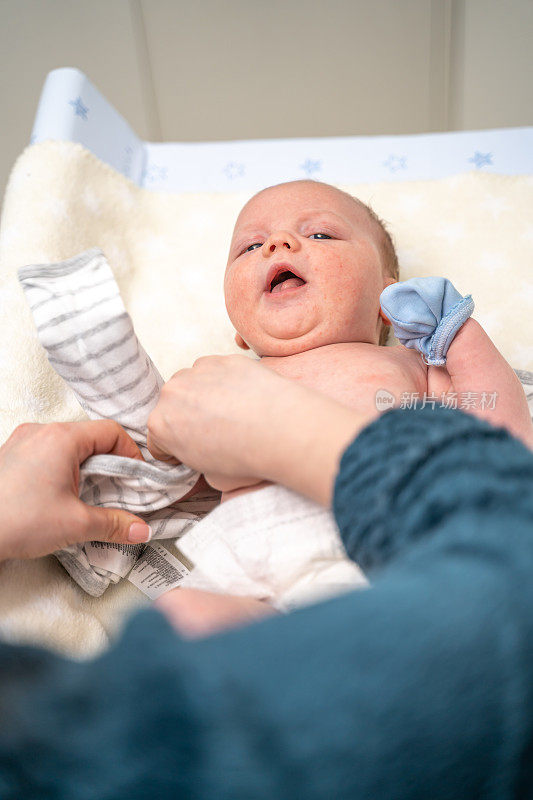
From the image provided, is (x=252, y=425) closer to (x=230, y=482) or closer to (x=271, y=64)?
(x=230, y=482)

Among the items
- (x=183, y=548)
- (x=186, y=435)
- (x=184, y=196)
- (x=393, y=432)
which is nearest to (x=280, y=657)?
(x=393, y=432)

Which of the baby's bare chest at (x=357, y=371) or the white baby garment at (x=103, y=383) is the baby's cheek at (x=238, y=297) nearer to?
the baby's bare chest at (x=357, y=371)

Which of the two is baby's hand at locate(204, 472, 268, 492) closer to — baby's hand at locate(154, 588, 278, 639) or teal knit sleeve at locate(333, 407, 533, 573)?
baby's hand at locate(154, 588, 278, 639)

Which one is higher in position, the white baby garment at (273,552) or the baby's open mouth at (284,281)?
the baby's open mouth at (284,281)

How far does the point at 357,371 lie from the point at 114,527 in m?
0.37

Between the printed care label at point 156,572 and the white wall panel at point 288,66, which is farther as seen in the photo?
the white wall panel at point 288,66

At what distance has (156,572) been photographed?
877 millimetres

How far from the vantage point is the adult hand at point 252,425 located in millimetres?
507

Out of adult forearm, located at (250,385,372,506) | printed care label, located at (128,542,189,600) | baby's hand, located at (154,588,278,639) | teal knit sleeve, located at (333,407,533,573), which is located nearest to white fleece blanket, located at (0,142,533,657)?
printed care label, located at (128,542,189,600)

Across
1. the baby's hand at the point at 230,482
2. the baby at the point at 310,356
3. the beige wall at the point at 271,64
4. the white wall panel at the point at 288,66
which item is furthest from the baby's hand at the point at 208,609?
the white wall panel at the point at 288,66

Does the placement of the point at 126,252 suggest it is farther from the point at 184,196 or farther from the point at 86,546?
the point at 86,546

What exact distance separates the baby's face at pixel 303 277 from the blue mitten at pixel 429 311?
0.08m

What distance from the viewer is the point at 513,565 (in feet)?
1.06

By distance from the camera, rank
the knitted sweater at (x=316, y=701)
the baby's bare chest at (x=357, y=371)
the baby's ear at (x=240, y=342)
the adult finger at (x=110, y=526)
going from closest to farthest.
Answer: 1. the knitted sweater at (x=316, y=701)
2. the adult finger at (x=110, y=526)
3. the baby's bare chest at (x=357, y=371)
4. the baby's ear at (x=240, y=342)
